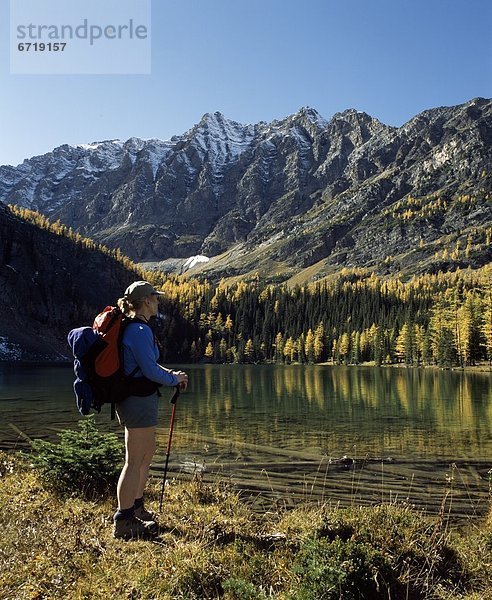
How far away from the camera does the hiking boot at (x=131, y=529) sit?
21.5 ft

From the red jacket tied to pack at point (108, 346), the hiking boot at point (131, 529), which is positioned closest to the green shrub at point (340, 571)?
the hiking boot at point (131, 529)

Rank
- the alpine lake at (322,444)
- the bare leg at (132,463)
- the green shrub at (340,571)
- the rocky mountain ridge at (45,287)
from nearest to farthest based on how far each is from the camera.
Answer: the green shrub at (340,571) → the bare leg at (132,463) → the alpine lake at (322,444) → the rocky mountain ridge at (45,287)

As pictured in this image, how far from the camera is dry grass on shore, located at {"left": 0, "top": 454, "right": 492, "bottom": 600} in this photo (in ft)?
17.0

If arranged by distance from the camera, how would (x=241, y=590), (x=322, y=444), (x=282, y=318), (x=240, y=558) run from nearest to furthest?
(x=241, y=590) → (x=240, y=558) → (x=322, y=444) → (x=282, y=318)

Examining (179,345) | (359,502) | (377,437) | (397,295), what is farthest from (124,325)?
(397,295)

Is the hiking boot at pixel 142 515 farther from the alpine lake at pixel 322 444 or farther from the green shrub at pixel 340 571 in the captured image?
the alpine lake at pixel 322 444

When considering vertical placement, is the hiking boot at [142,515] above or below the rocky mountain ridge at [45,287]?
below

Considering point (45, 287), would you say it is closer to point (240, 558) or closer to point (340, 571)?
point (240, 558)

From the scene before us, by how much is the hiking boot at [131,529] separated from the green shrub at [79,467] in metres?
2.39

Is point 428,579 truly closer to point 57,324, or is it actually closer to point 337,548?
point 337,548

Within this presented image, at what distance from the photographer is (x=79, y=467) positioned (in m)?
9.24

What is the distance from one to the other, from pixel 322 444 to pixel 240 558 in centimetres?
1795

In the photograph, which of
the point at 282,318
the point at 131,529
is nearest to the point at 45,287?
the point at 282,318

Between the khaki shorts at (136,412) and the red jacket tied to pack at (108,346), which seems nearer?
the red jacket tied to pack at (108,346)
